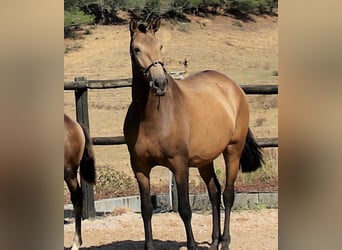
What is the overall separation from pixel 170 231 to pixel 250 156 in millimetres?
756

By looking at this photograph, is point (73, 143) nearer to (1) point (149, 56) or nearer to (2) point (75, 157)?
(2) point (75, 157)

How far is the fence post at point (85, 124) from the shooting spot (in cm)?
397

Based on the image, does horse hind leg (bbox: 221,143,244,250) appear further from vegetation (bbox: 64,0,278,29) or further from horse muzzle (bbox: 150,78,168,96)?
vegetation (bbox: 64,0,278,29)

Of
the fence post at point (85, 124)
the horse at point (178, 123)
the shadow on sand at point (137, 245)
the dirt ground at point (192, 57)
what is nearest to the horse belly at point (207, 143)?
the horse at point (178, 123)

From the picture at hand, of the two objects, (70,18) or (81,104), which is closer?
(81,104)

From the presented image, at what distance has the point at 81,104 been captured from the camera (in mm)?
4090

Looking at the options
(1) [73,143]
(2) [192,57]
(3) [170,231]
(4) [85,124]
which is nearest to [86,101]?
(4) [85,124]

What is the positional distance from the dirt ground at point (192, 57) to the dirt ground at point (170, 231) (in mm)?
3370

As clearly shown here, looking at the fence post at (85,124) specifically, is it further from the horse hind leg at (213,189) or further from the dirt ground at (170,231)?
the horse hind leg at (213,189)

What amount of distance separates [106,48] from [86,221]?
8.99 meters

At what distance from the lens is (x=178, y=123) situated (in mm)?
2775
